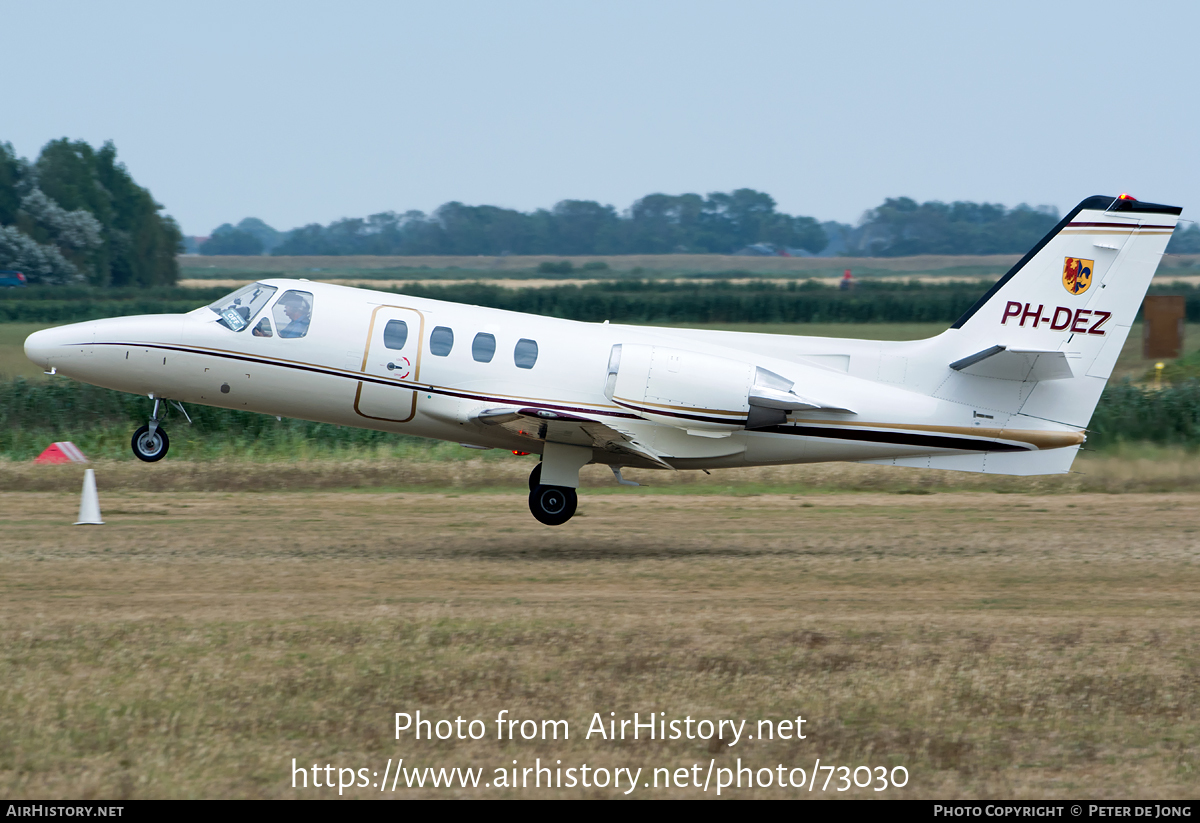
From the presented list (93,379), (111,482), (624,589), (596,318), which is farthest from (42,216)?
(624,589)

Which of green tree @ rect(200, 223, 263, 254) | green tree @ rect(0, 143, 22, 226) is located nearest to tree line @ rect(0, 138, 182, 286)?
green tree @ rect(0, 143, 22, 226)

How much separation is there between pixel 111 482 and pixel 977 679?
16.1m

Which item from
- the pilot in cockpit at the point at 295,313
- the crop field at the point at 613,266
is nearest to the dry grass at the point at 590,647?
the pilot in cockpit at the point at 295,313

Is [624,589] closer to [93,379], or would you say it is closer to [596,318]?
[93,379]

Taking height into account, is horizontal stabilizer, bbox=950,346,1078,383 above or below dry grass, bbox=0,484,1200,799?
above

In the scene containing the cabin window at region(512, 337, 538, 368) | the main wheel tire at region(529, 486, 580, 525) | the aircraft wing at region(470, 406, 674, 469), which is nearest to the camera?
the aircraft wing at region(470, 406, 674, 469)

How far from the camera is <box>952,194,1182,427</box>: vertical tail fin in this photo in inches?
597

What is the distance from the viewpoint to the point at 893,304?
59188 millimetres

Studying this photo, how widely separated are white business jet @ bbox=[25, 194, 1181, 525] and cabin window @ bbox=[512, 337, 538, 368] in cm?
3

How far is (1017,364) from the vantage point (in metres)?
15.3

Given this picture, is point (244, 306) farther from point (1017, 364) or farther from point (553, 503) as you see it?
point (1017, 364)

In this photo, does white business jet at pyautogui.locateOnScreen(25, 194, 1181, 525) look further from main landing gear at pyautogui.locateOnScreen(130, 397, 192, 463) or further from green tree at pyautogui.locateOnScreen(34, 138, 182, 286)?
green tree at pyautogui.locateOnScreen(34, 138, 182, 286)

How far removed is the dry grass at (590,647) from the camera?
806 cm

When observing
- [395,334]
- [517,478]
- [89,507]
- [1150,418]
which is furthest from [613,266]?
[395,334]
